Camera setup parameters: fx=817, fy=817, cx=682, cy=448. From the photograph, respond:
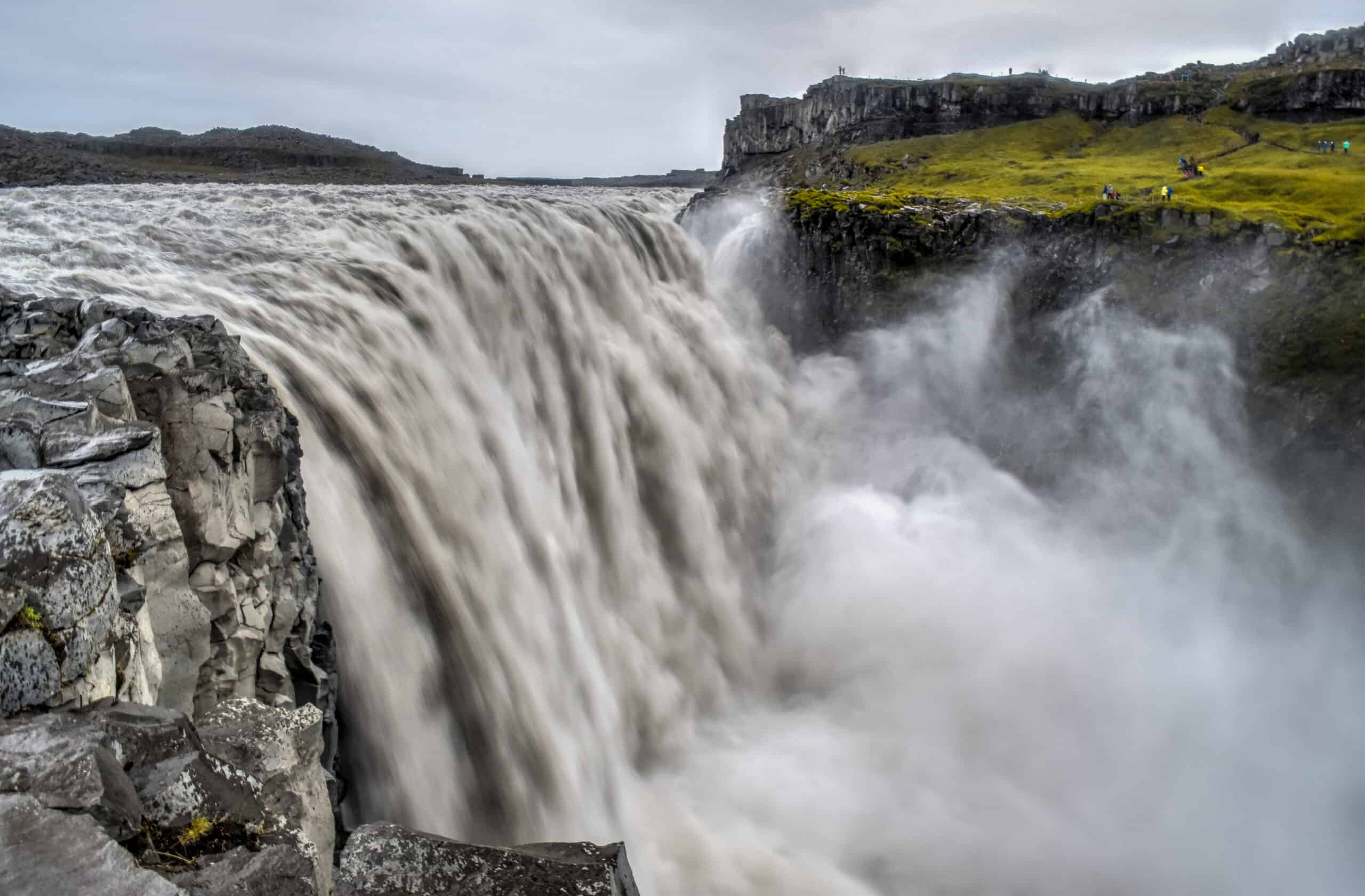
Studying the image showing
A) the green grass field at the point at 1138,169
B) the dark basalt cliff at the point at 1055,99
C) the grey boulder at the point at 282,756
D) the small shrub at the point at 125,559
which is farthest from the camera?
the dark basalt cliff at the point at 1055,99

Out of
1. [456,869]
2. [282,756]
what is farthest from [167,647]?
[456,869]

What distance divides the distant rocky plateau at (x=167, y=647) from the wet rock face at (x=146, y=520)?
0.7 inches

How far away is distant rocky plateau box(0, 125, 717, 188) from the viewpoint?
76.6 metres

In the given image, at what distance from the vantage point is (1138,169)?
2008 inches

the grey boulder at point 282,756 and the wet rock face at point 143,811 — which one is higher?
the wet rock face at point 143,811

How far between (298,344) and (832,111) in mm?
87951

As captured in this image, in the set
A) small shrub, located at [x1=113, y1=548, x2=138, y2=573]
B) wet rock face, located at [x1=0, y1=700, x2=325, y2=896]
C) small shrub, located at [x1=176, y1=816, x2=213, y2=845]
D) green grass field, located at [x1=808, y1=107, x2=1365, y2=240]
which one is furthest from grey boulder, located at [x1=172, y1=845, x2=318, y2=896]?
green grass field, located at [x1=808, y1=107, x2=1365, y2=240]

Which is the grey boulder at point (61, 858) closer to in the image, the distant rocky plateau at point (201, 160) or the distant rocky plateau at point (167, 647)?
the distant rocky plateau at point (167, 647)

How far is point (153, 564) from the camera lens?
693cm

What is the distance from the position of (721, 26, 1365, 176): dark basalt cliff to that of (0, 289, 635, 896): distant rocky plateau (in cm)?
7602

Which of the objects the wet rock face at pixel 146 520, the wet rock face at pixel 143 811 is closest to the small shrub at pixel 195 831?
the wet rock face at pixel 143 811

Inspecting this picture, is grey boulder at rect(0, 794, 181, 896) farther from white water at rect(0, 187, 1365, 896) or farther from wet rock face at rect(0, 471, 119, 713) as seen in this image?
white water at rect(0, 187, 1365, 896)

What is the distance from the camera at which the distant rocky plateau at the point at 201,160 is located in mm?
76562

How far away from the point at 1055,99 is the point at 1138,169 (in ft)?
93.9
